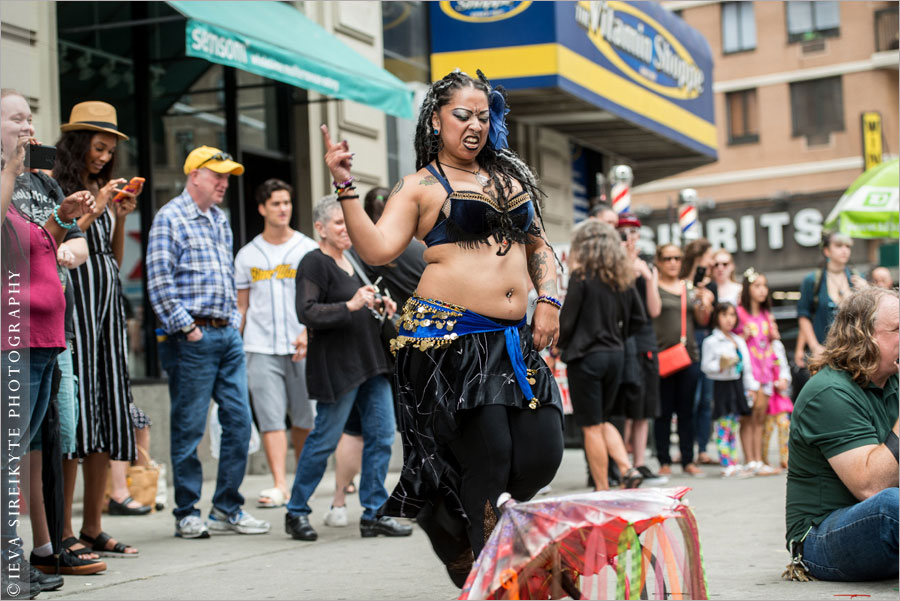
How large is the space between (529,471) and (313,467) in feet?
9.28

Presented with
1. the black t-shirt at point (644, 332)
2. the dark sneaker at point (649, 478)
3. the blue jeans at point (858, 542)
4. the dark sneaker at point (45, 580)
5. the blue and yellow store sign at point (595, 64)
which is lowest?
the dark sneaker at point (649, 478)

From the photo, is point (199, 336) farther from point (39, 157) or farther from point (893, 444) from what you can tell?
point (893, 444)

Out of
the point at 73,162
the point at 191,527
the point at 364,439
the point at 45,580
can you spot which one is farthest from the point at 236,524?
the point at 73,162

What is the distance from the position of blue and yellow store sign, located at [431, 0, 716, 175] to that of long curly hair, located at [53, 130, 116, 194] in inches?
283

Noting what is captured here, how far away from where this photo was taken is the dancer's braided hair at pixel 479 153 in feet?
14.3

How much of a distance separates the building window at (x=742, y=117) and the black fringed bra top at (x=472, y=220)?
36679mm

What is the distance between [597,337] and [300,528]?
285 cm

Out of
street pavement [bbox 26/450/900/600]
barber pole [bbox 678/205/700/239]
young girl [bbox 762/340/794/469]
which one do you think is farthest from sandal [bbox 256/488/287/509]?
barber pole [bbox 678/205/700/239]

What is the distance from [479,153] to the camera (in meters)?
4.48

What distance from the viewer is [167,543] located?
668 centimetres

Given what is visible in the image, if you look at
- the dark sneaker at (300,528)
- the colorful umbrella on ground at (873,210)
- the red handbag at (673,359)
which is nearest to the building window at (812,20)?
the colorful umbrella on ground at (873,210)

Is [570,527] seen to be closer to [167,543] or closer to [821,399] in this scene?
[821,399]

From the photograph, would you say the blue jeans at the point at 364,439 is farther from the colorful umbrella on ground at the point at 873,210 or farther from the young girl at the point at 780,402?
the colorful umbrella on ground at the point at 873,210

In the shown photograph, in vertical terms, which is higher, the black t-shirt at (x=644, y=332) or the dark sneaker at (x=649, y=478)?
the black t-shirt at (x=644, y=332)
